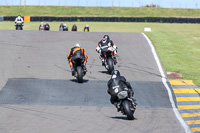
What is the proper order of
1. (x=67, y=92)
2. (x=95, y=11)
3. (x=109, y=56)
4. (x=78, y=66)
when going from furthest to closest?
(x=95, y=11) → (x=109, y=56) → (x=78, y=66) → (x=67, y=92)

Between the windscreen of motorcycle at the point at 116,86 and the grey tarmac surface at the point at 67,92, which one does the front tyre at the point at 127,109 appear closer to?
the grey tarmac surface at the point at 67,92

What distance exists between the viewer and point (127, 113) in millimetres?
12352

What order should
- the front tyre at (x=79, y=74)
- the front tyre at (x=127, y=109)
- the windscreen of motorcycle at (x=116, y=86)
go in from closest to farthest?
the front tyre at (x=127, y=109), the windscreen of motorcycle at (x=116, y=86), the front tyre at (x=79, y=74)

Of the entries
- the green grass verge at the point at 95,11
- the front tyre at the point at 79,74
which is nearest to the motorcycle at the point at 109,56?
the front tyre at the point at 79,74

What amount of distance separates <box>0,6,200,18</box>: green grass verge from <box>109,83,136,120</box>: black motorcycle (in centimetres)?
6566

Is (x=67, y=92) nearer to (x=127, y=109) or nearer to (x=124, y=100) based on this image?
(x=124, y=100)

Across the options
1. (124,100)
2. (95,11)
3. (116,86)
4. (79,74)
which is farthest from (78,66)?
(95,11)

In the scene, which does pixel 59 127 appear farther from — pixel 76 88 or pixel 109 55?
pixel 109 55

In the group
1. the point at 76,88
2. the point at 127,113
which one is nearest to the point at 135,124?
the point at 127,113

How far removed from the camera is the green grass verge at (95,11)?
78.4 metres

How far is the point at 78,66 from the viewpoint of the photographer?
18641 millimetres

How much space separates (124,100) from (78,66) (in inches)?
253

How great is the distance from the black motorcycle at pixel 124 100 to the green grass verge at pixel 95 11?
65.7m

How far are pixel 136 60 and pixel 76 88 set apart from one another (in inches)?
298
